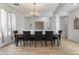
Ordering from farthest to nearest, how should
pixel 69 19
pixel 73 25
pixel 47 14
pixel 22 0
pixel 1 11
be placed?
pixel 47 14, pixel 69 19, pixel 73 25, pixel 1 11, pixel 22 0

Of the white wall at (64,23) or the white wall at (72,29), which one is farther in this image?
the white wall at (64,23)

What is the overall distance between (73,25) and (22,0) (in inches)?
255

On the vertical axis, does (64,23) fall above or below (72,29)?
above

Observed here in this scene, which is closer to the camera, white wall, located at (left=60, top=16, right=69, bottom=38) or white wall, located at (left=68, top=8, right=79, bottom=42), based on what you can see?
white wall, located at (left=68, top=8, right=79, bottom=42)

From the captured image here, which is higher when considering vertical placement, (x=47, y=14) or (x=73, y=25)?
(x=47, y=14)

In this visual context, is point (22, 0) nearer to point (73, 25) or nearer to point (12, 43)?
point (12, 43)

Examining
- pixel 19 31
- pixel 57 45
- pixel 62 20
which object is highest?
pixel 62 20

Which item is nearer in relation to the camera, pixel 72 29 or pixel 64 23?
pixel 72 29

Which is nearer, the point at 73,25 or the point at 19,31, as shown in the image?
the point at 19,31
